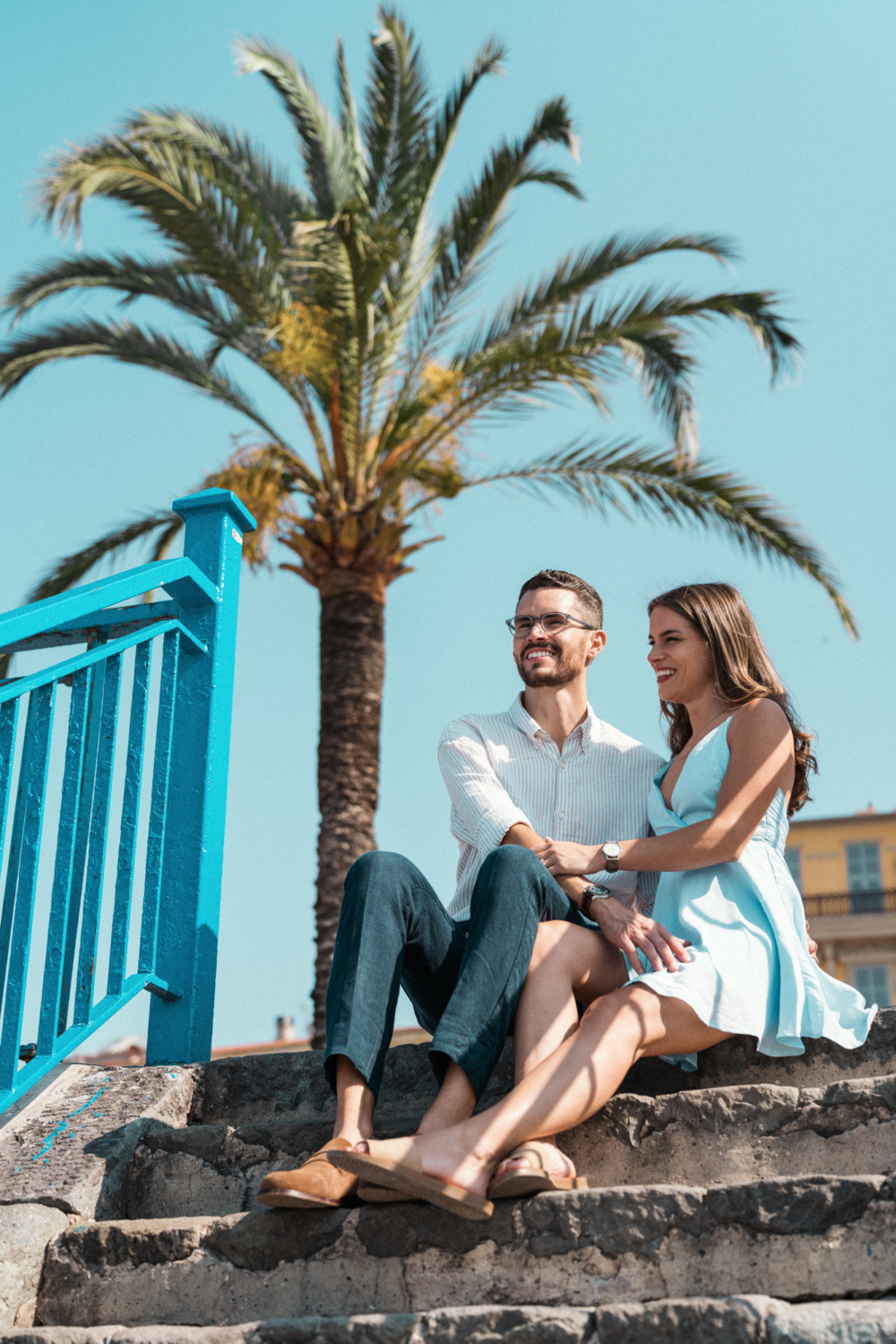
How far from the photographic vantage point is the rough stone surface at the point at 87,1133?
2.29 meters

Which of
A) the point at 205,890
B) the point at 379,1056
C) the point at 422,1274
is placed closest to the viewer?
the point at 422,1274

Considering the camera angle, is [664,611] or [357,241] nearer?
[664,611]

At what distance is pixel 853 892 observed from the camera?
29.2 m

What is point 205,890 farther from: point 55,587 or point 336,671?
point 55,587

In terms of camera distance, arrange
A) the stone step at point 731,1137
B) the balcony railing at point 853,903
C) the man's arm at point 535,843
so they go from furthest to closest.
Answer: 1. the balcony railing at point 853,903
2. the man's arm at point 535,843
3. the stone step at point 731,1137

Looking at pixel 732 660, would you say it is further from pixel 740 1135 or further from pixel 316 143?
pixel 316 143

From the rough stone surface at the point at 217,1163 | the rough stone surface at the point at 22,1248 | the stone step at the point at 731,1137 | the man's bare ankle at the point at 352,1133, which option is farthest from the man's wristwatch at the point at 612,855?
the rough stone surface at the point at 22,1248

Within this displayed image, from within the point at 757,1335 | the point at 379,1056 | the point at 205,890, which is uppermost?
the point at 205,890

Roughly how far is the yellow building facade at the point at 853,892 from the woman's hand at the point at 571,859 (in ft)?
85.0

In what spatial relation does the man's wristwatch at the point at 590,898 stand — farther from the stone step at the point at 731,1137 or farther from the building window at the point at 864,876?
the building window at the point at 864,876

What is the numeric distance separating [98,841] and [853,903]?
94.1 ft

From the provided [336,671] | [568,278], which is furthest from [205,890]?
[568,278]

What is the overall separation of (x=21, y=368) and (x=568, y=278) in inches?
155

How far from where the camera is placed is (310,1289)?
2.01 m
